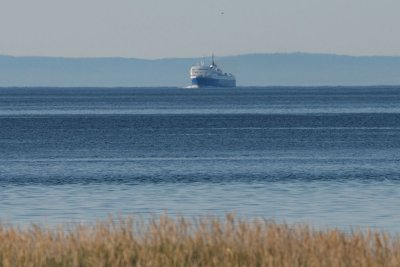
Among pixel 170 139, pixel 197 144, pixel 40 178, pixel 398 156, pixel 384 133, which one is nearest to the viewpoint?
pixel 40 178

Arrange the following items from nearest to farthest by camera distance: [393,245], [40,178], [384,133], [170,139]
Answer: [393,245]
[40,178]
[170,139]
[384,133]

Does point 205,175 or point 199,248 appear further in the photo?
point 205,175

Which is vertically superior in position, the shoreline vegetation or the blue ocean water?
the shoreline vegetation

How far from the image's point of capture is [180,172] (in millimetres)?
51344

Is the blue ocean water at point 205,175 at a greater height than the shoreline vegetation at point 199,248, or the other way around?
the shoreline vegetation at point 199,248

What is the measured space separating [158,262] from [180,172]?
105 ft

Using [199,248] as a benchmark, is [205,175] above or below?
below

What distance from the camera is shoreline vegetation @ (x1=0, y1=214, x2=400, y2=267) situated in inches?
757

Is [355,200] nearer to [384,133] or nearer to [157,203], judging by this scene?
[157,203]

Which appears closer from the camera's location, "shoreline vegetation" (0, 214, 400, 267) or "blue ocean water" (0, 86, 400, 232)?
"shoreline vegetation" (0, 214, 400, 267)

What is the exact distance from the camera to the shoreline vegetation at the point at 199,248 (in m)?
19.2

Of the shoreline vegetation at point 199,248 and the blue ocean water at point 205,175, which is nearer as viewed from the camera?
the shoreline vegetation at point 199,248

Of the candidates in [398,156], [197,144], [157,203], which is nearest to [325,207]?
[157,203]

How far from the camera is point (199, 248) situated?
2016 cm
